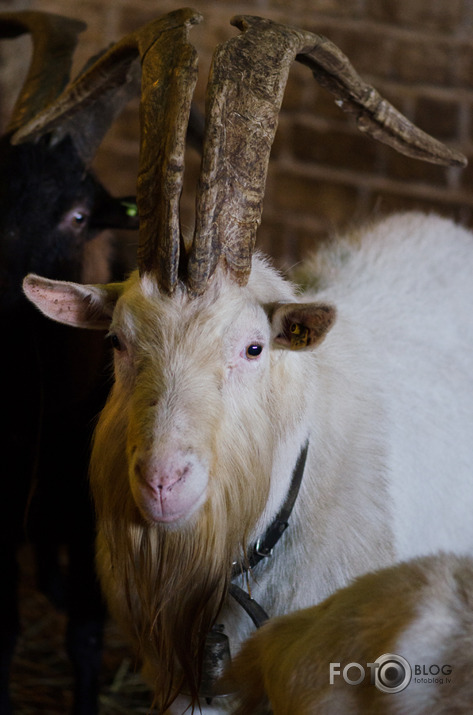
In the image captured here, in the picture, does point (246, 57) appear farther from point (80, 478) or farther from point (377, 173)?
point (377, 173)

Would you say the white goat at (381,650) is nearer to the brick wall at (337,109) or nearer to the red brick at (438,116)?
the brick wall at (337,109)

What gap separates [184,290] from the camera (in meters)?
1.82

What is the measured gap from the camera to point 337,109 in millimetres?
4230

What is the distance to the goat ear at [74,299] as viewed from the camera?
6.50ft

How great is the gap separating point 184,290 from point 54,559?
221 cm

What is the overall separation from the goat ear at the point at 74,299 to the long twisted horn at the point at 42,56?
3.61 ft

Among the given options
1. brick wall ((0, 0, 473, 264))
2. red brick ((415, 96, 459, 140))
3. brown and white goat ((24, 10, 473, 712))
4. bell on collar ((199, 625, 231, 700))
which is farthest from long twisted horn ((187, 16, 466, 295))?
red brick ((415, 96, 459, 140))

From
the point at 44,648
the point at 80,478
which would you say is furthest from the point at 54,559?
the point at 80,478

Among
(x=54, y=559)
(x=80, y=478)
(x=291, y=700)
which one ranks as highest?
(x=291, y=700)

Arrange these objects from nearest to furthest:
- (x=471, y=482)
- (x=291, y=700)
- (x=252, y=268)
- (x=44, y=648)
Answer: (x=291, y=700), (x=252, y=268), (x=471, y=482), (x=44, y=648)

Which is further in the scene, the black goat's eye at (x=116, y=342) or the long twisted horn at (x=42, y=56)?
the long twisted horn at (x=42, y=56)

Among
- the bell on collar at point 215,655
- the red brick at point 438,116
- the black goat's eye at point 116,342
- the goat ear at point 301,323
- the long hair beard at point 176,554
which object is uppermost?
the red brick at point 438,116

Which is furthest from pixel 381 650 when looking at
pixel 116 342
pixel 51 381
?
pixel 51 381

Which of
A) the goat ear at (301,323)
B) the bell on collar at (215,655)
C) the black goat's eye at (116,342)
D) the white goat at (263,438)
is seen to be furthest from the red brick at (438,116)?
the bell on collar at (215,655)
